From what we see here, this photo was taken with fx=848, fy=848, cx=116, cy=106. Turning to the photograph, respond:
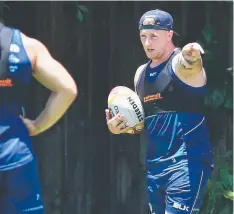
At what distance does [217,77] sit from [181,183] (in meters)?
2.02

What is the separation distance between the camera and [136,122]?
17.7 feet

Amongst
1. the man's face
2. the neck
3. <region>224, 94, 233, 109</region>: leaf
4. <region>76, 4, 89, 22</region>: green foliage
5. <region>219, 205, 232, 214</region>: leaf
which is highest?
<region>76, 4, 89, 22</region>: green foliage

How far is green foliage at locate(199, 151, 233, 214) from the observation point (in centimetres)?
697

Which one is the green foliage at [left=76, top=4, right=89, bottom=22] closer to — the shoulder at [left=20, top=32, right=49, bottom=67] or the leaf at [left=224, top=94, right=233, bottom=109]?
the leaf at [left=224, top=94, right=233, bottom=109]

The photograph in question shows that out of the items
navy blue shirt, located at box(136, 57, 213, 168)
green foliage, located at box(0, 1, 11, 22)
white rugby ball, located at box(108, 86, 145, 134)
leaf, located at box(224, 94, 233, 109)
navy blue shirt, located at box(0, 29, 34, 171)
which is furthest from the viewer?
leaf, located at box(224, 94, 233, 109)

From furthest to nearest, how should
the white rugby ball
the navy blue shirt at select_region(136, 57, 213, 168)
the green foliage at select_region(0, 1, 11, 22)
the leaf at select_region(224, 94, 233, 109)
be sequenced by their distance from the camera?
the leaf at select_region(224, 94, 233, 109) → the green foliage at select_region(0, 1, 11, 22) → the white rugby ball → the navy blue shirt at select_region(136, 57, 213, 168)

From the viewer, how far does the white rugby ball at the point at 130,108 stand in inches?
211

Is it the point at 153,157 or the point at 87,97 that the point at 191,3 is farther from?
the point at 153,157

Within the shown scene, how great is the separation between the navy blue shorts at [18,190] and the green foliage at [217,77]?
10.2 ft

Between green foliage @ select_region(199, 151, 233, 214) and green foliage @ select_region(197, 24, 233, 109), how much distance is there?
438 mm

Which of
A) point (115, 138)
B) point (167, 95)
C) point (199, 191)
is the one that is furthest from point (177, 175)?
point (115, 138)

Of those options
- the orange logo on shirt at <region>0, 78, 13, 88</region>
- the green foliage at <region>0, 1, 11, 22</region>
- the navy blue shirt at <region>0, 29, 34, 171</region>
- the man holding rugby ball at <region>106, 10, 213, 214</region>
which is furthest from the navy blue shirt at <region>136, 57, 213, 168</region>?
the green foliage at <region>0, 1, 11, 22</region>

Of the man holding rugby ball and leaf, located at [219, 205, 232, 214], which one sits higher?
the man holding rugby ball

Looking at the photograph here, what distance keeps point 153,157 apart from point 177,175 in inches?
8.0
